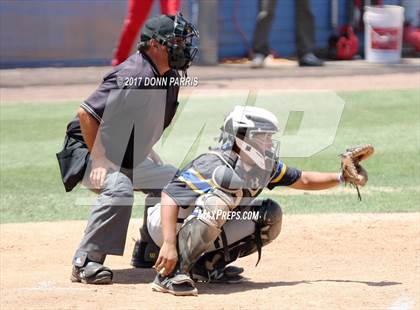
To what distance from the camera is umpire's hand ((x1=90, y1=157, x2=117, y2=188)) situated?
5734 mm

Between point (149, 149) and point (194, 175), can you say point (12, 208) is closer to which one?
point (149, 149)

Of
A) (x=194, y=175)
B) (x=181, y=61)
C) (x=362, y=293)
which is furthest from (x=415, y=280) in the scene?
(x=181, y=61)

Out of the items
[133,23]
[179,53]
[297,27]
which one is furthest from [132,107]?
[297,27]

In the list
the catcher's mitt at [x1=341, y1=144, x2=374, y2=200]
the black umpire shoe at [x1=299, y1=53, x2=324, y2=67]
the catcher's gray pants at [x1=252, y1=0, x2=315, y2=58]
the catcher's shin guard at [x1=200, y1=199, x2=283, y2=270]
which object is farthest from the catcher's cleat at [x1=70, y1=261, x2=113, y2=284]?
the black umpire shoe at [x1=299, y1=53, x2=324, y2=67]

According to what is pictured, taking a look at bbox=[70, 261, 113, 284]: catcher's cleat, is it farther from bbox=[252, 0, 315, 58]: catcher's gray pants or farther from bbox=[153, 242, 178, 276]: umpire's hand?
bbox=[252, 0, 315, 58]: catcher's gray pants

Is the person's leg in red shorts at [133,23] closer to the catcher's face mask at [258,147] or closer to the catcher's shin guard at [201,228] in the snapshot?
the catcher's face mask at [258,147]

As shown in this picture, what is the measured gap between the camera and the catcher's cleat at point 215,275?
→ 5863 mm

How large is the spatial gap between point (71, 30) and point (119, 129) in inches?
410

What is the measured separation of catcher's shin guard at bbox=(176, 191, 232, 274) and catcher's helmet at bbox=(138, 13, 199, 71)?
2.92 feet

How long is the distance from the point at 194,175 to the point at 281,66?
10.6 metres

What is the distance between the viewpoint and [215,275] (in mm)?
5863

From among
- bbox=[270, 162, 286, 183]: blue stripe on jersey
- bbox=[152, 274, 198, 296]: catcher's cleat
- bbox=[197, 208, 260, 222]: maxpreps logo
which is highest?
bbox=[270, 162, 286, 183]: blue stripe on jersey

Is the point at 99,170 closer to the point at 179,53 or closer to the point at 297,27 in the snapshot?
the point at 179,53

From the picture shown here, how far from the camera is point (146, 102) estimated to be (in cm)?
588
